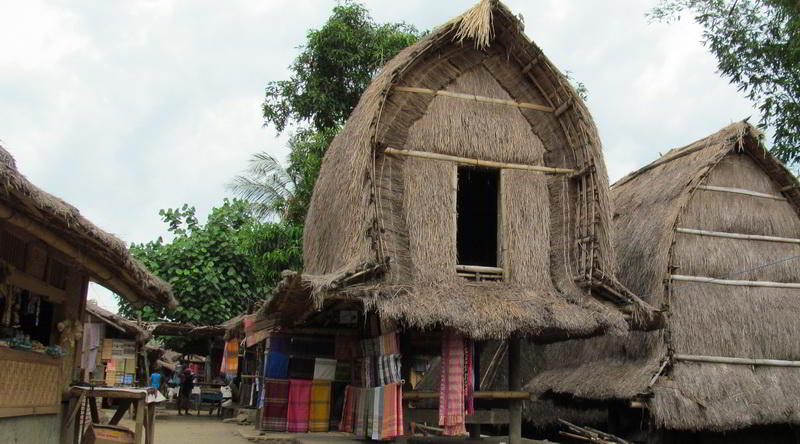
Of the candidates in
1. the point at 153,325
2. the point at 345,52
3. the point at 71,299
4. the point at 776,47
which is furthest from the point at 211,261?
the point at 776,47

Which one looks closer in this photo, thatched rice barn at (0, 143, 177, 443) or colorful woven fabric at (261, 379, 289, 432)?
thatched rice barn at (0, 143, 177, 443)

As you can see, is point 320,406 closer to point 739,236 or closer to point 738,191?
point 739,236

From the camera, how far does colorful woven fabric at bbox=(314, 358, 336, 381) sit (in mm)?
11094

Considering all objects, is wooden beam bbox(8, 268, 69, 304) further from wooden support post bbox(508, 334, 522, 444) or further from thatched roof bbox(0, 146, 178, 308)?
wooden support post bbox(508, 334, 522, 444)

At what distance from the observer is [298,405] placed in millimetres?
10977

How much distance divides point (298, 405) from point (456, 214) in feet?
12.1

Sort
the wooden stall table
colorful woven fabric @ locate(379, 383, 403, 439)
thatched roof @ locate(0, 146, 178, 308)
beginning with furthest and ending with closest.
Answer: colorful woven fabric @ locate(379, 383, 403, 439)
the wooden stall table
thatched roof @ locate(0, 146, 178, 308)

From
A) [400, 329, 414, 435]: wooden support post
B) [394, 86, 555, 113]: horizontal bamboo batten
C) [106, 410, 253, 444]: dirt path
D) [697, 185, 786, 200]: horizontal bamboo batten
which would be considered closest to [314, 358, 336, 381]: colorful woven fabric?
[400, 329, 414, 435]: wooden support post

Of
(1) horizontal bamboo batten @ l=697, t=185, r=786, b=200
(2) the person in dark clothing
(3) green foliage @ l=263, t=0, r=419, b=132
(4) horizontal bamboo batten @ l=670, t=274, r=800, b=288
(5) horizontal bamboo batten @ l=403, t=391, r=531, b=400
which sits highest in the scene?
(3) green foliage @ l=263, t=0, r=419, b=132

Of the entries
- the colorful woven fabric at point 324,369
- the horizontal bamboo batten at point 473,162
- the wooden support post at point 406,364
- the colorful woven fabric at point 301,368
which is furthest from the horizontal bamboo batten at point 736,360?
the colorful woven fabric at point 301,368

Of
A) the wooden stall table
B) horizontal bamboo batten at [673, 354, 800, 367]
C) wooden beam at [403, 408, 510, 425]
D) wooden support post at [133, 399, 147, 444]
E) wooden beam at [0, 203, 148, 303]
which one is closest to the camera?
wooden beam at [0, 203, 148, 303]

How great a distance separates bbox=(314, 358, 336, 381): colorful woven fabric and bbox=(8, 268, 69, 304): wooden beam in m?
4.62

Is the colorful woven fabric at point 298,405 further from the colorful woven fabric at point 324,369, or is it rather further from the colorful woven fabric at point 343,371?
the colorful woven fabric at point 343,371

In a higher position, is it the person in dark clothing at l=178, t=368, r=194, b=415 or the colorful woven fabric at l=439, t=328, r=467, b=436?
the colorful woven fabric at l=439, t=328, r=467, b=436
